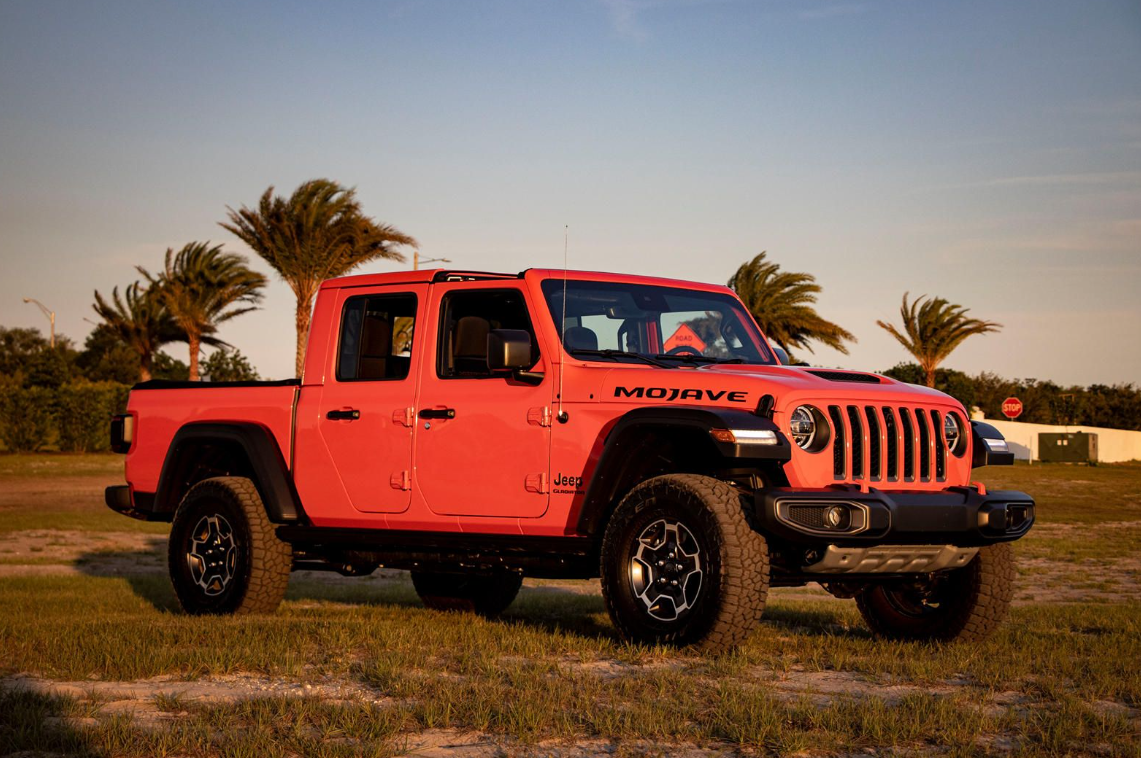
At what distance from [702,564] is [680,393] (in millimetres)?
945

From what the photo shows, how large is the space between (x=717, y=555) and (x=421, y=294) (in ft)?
9.63

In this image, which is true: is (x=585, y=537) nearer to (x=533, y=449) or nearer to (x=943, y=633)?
(x=533, y=449)

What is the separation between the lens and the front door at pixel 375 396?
841 centimetres

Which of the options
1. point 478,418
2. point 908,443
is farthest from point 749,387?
point 478,418

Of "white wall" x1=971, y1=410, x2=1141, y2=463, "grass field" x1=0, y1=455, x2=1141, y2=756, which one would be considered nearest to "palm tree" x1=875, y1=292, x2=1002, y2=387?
"white wall" x1=971, y1=410, x2=1141, y2=463

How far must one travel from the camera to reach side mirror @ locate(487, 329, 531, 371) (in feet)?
24.2

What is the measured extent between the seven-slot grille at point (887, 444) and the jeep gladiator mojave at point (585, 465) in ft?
0.04

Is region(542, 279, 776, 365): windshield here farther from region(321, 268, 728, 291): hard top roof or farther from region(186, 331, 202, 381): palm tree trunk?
region(186, 331, 202, 381): palm tree trunk

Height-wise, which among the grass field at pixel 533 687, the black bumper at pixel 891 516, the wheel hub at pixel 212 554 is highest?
the black bumper at pixel 891 516

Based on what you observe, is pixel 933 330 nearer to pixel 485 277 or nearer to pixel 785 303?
pixel 785 303

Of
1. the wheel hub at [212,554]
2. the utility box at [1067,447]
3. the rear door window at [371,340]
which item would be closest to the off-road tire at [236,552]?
the wheel hub at [212,554]

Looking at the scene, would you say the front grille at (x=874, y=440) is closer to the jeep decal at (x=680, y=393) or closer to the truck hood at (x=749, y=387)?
the truck hood at (x=749, y=387)

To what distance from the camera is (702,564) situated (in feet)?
22.3

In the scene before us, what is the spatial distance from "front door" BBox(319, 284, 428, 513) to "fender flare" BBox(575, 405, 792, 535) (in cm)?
148
